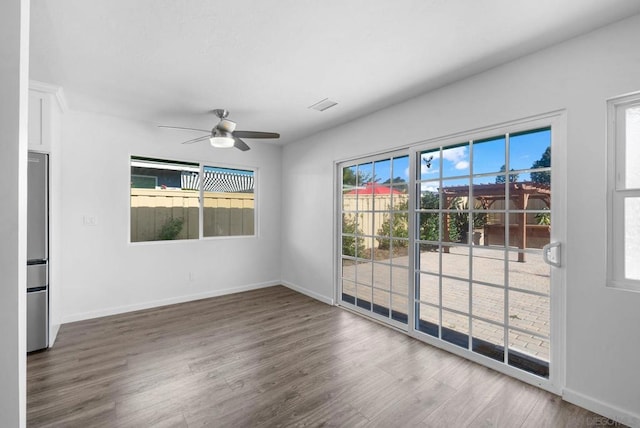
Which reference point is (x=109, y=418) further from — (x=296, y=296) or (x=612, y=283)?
(x=612, y=283)

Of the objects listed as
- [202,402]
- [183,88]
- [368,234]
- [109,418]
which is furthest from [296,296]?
[183,88]

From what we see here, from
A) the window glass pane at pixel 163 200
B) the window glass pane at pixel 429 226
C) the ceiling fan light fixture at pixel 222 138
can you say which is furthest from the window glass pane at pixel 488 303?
the window glass pane at pixel 163 200

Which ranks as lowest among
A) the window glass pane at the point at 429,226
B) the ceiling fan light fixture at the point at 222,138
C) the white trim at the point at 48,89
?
the window glass pane at the point at 429,226

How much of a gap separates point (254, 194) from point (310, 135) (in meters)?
1.48

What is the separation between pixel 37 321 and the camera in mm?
2734

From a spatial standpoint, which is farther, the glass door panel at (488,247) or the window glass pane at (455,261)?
the window glass pane at (455,261)

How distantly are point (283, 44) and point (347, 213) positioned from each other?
7.98 ft

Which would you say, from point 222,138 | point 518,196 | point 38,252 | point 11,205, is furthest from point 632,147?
point 38,252

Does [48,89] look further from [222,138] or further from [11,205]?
[11,205]

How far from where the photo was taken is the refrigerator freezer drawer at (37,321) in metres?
2.71

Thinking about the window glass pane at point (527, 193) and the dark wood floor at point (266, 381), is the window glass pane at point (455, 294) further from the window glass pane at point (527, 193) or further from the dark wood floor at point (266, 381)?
the window glass pane at point (527, 193)

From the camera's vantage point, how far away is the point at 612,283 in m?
1.93

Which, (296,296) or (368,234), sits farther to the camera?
(296,296)

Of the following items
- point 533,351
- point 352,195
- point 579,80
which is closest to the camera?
point 579,80
